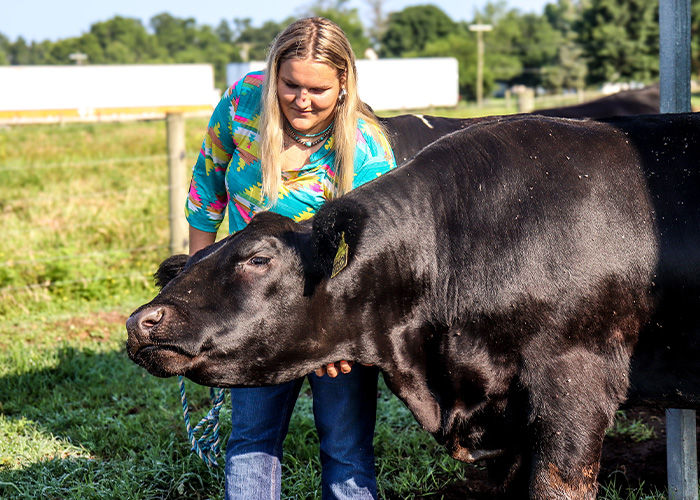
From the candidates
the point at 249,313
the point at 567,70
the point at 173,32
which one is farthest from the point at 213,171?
the point at 173,32

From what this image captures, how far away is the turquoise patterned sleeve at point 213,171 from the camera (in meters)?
2.73

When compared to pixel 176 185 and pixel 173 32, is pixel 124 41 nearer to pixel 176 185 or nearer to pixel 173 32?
pixel 173 32

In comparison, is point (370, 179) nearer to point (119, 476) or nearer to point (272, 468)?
point (272, 468)

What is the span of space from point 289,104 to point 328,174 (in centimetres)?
27

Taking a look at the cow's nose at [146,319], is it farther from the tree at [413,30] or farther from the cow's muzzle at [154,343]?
the tree at [413,30]

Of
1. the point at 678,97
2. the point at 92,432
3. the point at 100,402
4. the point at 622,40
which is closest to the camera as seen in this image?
the point at 678,97

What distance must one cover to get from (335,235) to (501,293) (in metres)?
0.54

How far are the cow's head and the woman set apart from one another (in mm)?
161

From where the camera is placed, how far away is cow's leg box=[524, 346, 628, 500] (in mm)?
2330

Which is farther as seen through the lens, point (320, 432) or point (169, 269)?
point (320, 432)

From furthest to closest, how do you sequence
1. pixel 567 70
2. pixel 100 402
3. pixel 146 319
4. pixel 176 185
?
pixel 567 70, pixel 176 185, pixel 100 402, pixel 146 319

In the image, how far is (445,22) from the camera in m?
89.3

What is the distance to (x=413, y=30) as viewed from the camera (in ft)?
291

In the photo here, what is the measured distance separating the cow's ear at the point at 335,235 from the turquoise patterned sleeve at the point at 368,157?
11.7 inches
